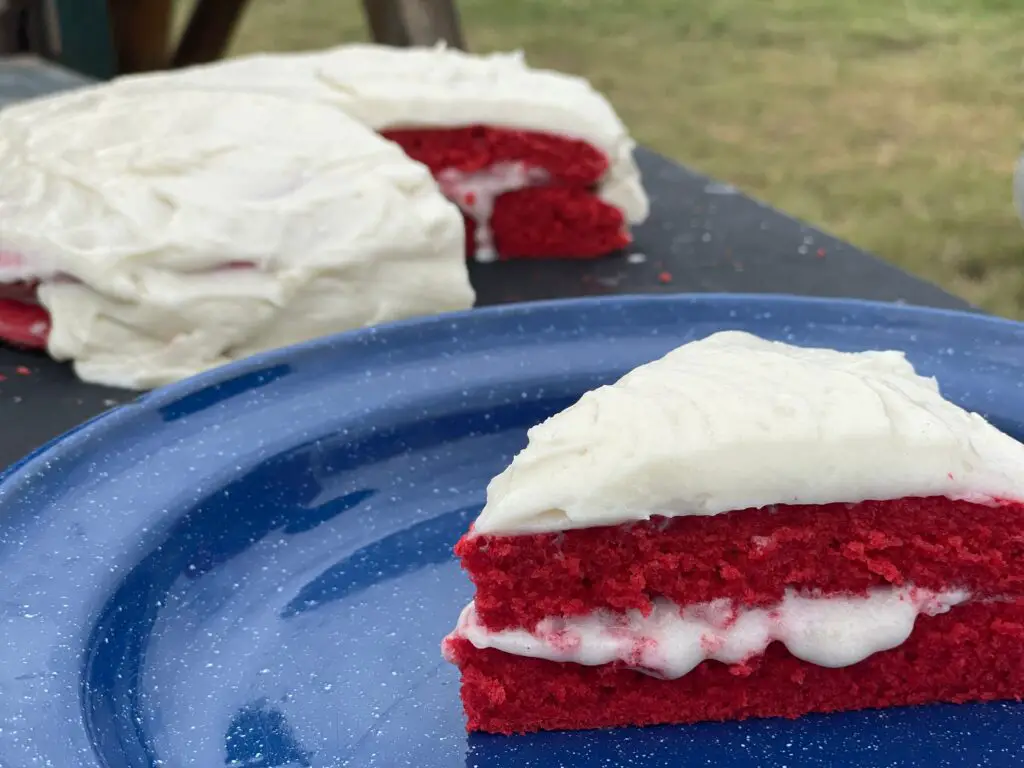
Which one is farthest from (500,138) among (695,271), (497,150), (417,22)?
(417,22)

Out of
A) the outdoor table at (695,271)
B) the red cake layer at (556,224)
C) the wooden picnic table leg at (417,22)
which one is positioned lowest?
the outdoor table at (695,271)

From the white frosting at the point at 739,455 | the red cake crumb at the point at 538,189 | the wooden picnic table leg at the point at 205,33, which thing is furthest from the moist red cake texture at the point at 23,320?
the wooden picnic table leg at the point at 205,33

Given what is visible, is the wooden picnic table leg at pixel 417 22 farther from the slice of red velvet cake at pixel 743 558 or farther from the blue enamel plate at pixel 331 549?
the slice of red velvet cake at pixel 743 558

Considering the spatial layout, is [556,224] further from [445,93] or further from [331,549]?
[331,549]

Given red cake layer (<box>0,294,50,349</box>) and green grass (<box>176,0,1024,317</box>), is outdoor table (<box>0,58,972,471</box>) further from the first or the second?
green grass (<box>176,0,1024,317</box>)

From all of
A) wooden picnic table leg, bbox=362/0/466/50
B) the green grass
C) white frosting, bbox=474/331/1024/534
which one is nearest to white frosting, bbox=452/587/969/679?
white frosting, bbox=474/331/1024/534
